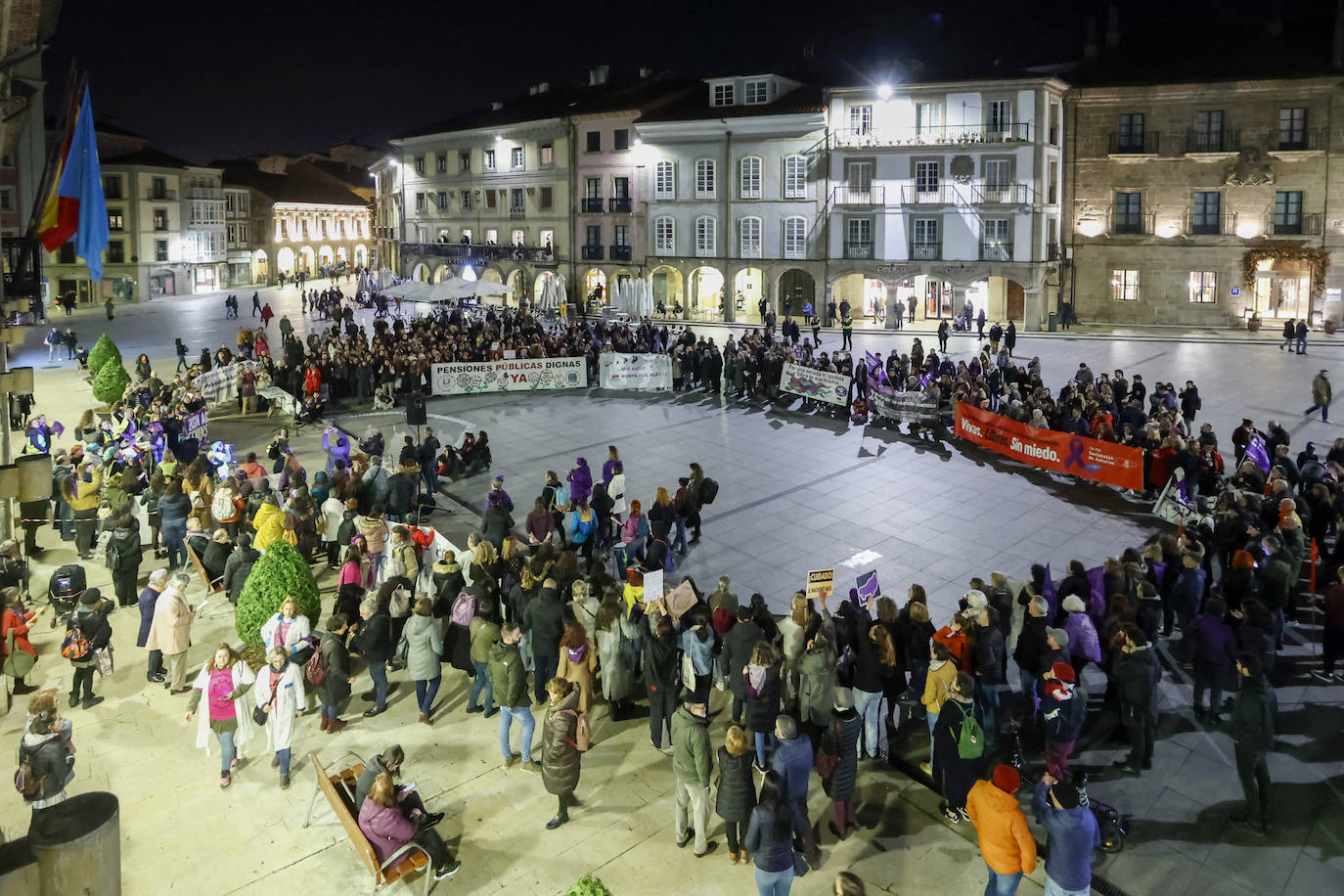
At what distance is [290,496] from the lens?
14750mm

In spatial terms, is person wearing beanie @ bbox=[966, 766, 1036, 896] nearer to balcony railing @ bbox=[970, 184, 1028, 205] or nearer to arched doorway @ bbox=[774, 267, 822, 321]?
balcony railing @ bbox=[970, 184, 1028, 205]

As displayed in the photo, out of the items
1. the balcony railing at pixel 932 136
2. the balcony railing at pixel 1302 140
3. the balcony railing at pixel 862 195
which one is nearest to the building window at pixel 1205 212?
the balcony railing at pixel 1302 140

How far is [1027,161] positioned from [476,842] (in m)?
41.6

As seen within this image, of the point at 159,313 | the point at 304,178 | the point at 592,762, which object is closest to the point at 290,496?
the point at 592,762

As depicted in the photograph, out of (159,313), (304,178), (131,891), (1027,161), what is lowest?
(131,891)

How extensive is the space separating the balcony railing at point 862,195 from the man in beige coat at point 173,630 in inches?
1562

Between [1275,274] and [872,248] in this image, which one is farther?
[872,248]

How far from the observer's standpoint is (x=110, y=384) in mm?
26672

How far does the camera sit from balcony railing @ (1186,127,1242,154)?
138 feet

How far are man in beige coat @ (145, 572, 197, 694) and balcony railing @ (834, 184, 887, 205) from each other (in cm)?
3968

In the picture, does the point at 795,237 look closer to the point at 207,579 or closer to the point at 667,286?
the point at 667,286

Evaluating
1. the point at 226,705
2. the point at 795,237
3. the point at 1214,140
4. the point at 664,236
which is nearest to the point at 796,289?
the point at 795,237

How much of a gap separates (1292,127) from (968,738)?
4365 cm

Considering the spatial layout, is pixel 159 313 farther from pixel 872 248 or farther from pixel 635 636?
pixel 635 636
